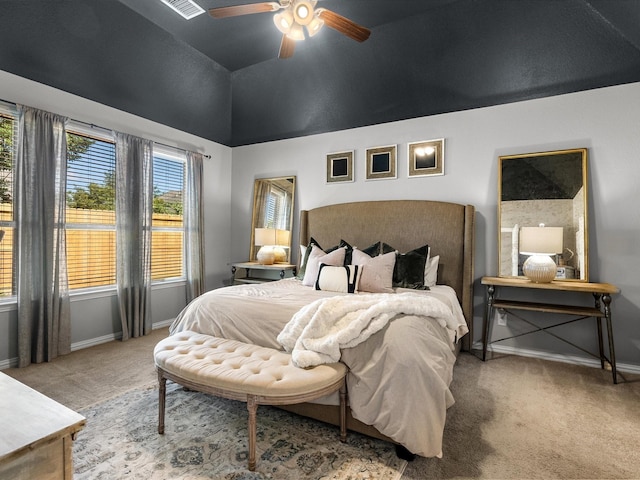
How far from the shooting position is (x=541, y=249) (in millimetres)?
3061

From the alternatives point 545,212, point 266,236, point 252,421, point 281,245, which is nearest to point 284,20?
point 252,421

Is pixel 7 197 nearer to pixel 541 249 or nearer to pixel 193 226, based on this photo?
pixel 193 226

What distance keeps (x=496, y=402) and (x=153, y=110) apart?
458 cm

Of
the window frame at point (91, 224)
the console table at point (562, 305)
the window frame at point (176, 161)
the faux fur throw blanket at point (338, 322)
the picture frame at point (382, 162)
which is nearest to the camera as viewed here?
the faux fur throw blanket at point (338, 322)

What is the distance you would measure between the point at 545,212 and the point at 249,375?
3.19 m

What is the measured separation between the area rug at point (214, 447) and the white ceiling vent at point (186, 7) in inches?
130

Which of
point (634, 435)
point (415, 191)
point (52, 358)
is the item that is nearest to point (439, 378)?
point (634, 435)

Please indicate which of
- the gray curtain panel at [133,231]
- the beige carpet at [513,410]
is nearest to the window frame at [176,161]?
the gray curtain panel at [133,231]

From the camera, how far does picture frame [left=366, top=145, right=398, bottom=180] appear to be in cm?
411

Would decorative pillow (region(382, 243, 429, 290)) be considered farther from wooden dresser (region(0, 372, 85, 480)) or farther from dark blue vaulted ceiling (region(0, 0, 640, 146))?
wooden dresser (region(0, 372, 85, 480))

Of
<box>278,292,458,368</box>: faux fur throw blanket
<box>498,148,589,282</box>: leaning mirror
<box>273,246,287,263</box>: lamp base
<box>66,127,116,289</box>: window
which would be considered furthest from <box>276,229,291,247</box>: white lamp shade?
<box>498,148,589,282</box>: leaning mirror

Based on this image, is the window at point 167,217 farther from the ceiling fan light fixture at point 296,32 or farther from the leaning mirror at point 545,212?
the leaning mirror at point 545,212

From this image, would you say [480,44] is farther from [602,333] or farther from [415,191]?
[602,333]

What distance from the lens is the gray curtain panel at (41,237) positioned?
2986 mm
